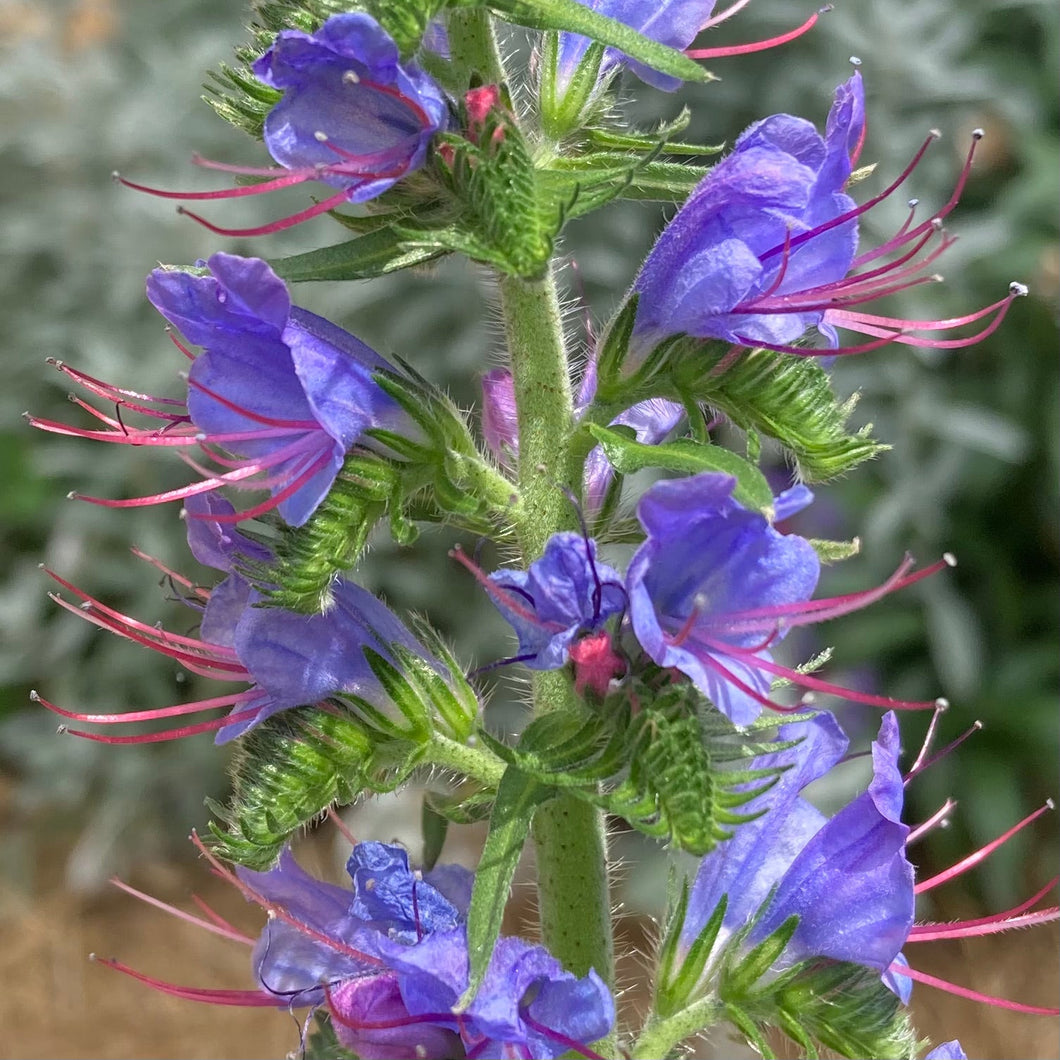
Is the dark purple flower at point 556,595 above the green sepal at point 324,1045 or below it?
above

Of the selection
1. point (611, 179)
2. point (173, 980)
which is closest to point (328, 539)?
point (611, 179)

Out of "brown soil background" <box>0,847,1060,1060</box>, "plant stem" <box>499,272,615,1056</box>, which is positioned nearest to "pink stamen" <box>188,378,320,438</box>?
"plant stem" <box>499,272,615,1056</box>

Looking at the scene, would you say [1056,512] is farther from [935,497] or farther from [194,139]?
[194,139]

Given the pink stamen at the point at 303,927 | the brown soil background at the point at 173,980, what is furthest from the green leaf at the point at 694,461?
the brown soil background at the point at 173,980

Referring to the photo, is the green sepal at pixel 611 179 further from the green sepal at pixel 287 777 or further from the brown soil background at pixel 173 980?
the brown soil background at pixel 173 980

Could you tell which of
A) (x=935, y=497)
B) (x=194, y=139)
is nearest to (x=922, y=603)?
(x=935, y=497)

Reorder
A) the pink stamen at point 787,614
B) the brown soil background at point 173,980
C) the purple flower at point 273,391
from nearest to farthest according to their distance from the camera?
the pink stamen at point 787,614, the purple flower at point 273,391, the brown soil background at point 173,980
